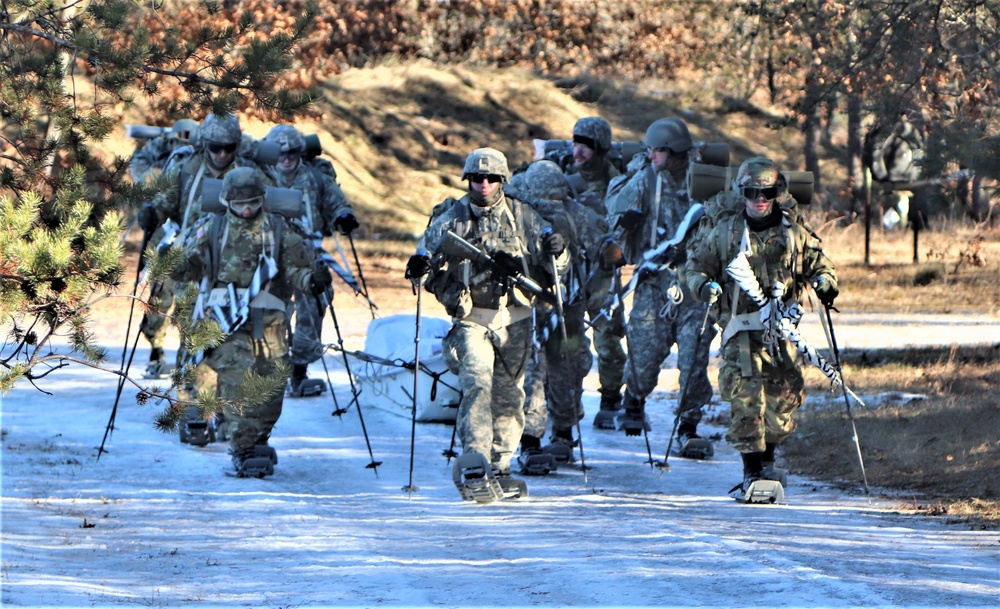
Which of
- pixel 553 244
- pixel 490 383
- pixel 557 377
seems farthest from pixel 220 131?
pixel 490 383

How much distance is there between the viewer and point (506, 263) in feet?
31.2

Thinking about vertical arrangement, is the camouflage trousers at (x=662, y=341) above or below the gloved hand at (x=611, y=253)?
below

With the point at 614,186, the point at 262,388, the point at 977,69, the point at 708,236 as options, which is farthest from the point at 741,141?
the point at 262,388

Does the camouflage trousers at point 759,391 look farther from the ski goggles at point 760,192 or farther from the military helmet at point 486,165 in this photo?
the military helmet at point 486,165

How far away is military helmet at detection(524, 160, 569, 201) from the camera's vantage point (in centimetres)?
1010

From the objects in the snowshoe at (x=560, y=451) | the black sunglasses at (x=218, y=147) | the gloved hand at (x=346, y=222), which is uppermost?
Result: the black sunglasses at (x=218, y=147)

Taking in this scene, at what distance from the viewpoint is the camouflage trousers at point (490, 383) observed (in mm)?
9211

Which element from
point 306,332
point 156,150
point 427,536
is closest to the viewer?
point 427,536

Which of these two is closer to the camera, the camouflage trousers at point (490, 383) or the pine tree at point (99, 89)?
the pine tree at point (99, 89)

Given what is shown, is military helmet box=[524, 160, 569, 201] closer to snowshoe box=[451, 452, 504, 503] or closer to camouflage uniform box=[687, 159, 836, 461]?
camouflage uniform box=[687, 159, 836, 461]

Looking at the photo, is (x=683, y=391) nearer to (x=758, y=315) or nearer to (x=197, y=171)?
(x=758, y=315)

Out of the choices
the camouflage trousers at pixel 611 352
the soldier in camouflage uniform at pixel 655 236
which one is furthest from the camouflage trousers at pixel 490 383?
the camouflage trousers at pixel 611 352

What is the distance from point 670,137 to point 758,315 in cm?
237

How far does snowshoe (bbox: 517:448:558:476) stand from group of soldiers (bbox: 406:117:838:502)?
1 centimetres
